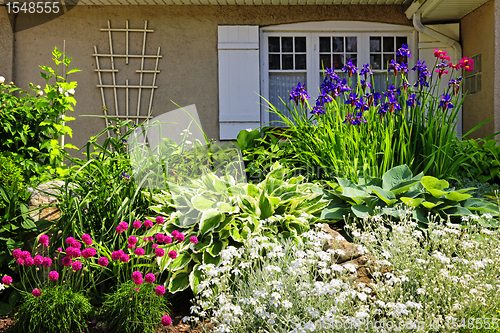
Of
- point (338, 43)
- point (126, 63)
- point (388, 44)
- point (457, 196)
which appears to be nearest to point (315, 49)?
point (338, 43)

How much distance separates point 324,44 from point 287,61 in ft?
2.01

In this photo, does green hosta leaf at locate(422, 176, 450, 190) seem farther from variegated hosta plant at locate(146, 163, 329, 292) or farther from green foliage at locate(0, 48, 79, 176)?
green foliage at locate(0, 48, 79, 176)

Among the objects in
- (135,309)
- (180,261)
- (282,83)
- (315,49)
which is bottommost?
(135,309)

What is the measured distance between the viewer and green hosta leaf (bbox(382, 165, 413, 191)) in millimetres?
2352

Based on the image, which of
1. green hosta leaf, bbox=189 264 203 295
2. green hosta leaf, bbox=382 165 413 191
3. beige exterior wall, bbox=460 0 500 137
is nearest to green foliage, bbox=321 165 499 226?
green hosta leaf, bbox=382 165 413 191

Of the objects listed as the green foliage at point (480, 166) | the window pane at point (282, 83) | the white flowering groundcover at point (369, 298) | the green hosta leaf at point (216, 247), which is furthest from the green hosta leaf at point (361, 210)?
the window pane at point (282, 83)

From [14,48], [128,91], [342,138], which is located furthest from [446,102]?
[14,48]

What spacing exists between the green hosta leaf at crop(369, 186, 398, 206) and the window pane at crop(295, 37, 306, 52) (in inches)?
142

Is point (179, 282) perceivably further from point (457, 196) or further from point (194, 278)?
point (457, 196)

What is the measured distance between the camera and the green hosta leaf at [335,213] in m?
2.25

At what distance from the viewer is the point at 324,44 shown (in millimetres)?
5320

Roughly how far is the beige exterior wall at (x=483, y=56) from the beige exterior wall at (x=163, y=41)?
87cm

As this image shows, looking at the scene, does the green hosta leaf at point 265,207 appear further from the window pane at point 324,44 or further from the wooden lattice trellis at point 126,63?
the window pane at point 324,44

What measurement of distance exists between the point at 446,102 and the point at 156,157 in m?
2.17
